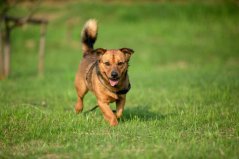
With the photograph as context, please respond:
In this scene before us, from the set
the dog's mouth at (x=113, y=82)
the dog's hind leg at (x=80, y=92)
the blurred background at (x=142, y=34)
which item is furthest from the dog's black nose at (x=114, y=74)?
the blurred background at (x=142, y=34)

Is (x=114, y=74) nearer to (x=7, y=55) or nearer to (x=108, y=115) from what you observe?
(x=108, y=115)

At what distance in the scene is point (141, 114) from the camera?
9.57 m

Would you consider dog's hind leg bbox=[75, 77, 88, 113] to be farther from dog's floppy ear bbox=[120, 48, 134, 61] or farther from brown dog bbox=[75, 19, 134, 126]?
dog's floppy ear bbox=[120, 48, 134, 61]

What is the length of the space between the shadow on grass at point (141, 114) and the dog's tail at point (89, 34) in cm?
145

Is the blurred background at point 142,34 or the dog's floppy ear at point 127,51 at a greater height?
the blurred background at point 142,34

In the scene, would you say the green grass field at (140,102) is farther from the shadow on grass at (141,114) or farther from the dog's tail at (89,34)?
the dog's tail at (89,34)

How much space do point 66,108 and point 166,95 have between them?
2.54 metres

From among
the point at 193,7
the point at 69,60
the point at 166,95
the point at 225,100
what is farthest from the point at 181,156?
the point at 193,7

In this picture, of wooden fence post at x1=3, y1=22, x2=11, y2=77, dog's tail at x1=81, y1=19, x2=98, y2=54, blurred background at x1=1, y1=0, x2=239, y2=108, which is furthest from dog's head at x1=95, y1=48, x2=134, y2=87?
blurred background at x1=1, y1=0, x2=239, y2=108

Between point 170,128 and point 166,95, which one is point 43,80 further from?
point 170,128

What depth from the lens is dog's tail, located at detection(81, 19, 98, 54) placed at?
34.0ft

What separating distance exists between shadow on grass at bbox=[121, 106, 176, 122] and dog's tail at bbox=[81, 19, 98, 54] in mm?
1452

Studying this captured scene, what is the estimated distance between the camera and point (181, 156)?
19.4ft

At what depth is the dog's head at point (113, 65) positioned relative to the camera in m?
8.41
